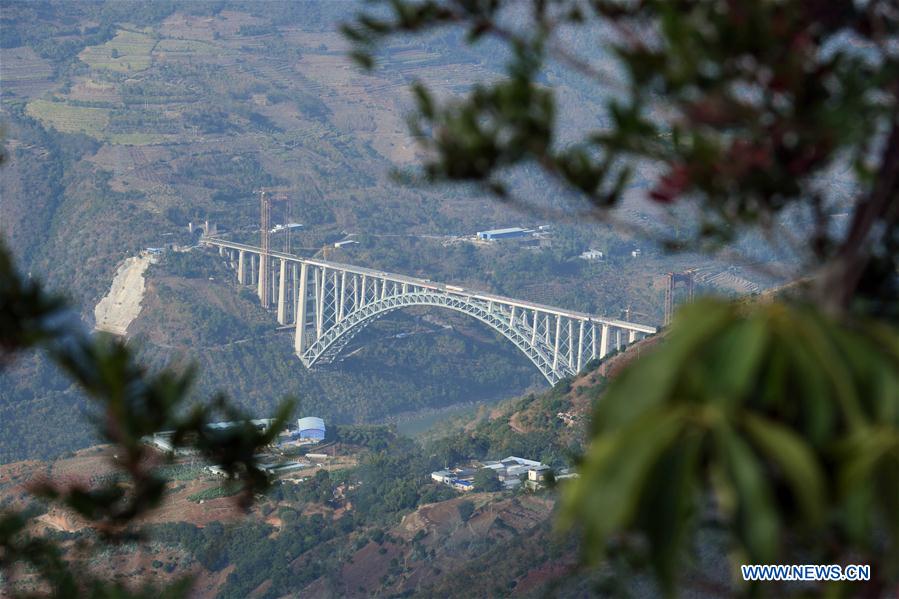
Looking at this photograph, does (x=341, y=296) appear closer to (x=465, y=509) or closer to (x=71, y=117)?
(x=465, y=509)

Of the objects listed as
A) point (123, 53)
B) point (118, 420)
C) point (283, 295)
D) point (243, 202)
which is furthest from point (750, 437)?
point (123, 53)

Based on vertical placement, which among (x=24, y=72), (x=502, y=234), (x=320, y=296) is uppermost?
(x=24, y=72)

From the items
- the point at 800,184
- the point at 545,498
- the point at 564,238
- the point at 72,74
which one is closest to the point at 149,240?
the point at 564,238

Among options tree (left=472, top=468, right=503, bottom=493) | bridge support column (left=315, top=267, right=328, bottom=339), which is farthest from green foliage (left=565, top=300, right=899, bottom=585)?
bridge support column (left=315, top=267, right=328, bottom=339)

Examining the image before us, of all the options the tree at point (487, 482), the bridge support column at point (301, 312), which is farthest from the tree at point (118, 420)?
the bridge support column at point (301, 312)

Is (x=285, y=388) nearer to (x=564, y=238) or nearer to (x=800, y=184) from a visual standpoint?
(x=564, y=238)

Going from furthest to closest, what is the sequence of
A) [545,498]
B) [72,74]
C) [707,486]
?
1. [72,74]
2. [545,498]
3. [707,486]
